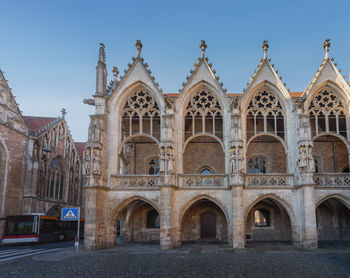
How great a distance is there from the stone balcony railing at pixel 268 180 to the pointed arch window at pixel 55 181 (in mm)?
20514

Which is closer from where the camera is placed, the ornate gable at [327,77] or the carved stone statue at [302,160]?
the carved stone statue at [302,160]

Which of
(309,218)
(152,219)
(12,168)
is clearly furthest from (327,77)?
(12,168)

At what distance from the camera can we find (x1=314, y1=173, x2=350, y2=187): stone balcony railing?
770 inches

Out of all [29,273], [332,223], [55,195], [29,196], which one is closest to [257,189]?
[332,223]

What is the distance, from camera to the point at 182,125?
69.4 feet

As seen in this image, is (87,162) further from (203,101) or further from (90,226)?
(203,101)

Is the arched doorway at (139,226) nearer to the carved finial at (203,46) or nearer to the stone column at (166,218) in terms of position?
the stone column at (166,218)

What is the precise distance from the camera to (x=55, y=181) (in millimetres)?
33062

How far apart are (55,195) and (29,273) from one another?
22.9 m

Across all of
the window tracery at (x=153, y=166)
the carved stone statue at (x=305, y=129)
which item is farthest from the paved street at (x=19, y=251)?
the carved stone statue at (x=305, y=129)

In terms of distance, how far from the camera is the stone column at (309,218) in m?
18.1

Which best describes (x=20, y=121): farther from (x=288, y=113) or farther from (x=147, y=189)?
(x=288, y=113)

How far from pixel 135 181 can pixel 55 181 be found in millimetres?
15976

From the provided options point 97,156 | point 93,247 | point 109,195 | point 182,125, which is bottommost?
point 93,247
